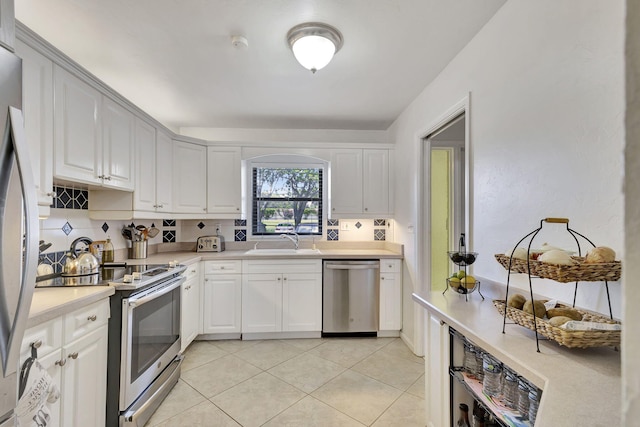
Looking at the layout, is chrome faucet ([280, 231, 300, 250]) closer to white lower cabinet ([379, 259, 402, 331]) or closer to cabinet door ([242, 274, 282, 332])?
cabinet door ([242, 274, 282, 332])

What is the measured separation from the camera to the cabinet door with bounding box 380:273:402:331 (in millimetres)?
3176

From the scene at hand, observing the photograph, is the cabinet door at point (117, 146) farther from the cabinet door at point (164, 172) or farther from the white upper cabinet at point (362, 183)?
the white upper cabinet at point (362, 183)

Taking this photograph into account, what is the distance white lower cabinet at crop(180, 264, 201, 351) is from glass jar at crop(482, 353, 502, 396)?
2.32 m

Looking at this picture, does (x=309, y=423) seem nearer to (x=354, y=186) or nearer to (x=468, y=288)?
(x=468, y=288)

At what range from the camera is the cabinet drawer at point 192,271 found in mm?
2723

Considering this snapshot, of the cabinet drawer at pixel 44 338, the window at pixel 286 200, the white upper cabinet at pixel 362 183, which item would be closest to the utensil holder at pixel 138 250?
the window at pixel 286 200

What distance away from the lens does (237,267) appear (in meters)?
3.11

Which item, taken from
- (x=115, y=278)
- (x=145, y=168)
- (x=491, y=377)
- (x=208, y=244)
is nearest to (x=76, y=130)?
(x=145, y=168)

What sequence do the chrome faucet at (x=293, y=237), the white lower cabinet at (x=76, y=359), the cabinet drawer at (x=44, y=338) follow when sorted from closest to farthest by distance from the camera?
1. the cabinet drawer at (x=44, y=338)
2. the white lower cabinet at (x=76, y=359)
3. the chrome faucet at (x=293, y=237)

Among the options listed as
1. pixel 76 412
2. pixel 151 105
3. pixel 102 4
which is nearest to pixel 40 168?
pixel 102 4

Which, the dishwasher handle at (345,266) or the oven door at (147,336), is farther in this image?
the dishwasher handle at (345,266)

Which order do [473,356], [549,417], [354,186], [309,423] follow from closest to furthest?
[549,417]
[473,356]
[309,423]
[354,186]

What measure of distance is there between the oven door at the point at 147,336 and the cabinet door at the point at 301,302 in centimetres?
107

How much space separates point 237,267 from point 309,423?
5.49 ft
